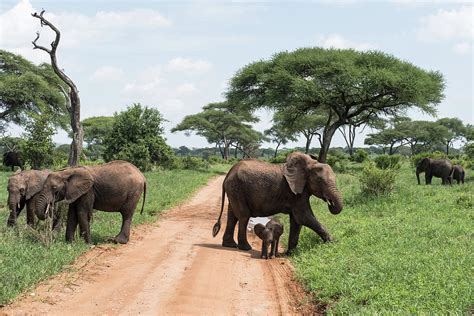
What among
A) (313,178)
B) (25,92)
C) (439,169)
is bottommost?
(313,178)

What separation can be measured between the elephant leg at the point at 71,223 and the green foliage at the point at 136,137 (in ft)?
76.8

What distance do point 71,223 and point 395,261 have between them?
6583 millimetres

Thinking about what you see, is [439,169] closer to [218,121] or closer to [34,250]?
[34,250]

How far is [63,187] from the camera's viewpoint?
35.8 ft

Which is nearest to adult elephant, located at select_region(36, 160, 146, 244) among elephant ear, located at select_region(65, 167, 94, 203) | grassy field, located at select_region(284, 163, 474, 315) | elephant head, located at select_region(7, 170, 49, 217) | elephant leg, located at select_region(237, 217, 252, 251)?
elephant ear, located at select_region(65, 167, 94, 203)

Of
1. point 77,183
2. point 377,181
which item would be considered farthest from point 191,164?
point 77,183

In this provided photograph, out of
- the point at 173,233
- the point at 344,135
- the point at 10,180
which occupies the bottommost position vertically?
the point at 173,233

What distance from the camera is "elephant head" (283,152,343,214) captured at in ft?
35.3

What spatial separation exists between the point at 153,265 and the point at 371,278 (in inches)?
150

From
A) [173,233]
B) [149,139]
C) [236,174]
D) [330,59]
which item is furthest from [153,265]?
[149,139]

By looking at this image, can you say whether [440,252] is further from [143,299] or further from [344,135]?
[344,135]

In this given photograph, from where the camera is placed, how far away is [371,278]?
7570 mm

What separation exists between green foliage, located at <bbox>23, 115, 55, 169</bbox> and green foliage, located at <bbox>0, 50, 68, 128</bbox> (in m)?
12.4

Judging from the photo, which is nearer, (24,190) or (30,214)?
(24,190)
